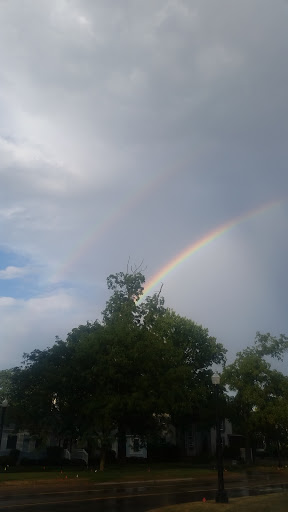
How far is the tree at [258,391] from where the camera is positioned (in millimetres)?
49125

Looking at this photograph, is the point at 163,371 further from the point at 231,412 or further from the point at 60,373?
the point at 231,412

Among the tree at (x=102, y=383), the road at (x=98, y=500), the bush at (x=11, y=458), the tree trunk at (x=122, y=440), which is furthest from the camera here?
the bush at (x=11, y=458)

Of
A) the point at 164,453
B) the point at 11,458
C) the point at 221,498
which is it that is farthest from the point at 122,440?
the point at 221,498

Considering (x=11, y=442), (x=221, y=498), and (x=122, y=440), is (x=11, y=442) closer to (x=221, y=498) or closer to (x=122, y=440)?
(x=122, y=440)

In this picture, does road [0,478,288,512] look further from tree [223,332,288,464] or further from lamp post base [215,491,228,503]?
tree [223,332,288,464]

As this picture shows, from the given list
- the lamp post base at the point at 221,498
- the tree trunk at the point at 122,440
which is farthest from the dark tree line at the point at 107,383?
the lamp post base at the point at 221,498

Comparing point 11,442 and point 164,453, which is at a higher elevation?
point 11,442

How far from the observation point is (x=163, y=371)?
39.6 m

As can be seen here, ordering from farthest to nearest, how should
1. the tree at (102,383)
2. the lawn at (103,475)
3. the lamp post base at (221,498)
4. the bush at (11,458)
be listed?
the bush at (11,458), the tree at (102,383), the lawn at (103,475), the lamp post base at (221,498)

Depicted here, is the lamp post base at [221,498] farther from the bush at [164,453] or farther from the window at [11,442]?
the bush at [164,453]

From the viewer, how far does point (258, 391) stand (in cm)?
5066

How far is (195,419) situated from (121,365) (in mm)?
27784

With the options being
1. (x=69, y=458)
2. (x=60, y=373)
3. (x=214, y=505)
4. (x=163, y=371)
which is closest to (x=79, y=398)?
(x=60, y=373)

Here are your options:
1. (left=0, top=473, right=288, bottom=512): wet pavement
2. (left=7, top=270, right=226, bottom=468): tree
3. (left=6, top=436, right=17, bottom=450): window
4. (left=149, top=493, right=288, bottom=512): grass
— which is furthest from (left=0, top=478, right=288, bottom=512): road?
(left=6, top=436, right=17, bottom=450): window
